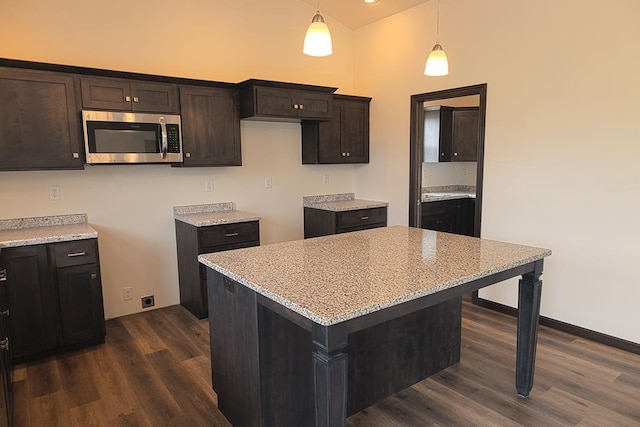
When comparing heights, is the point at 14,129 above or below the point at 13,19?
below

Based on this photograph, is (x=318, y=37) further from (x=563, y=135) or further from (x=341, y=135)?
(x=341, y=135)

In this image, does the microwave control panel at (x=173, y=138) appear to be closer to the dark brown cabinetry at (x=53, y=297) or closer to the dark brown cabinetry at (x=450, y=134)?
the dark brown cabinetry at (x=53, y=297)

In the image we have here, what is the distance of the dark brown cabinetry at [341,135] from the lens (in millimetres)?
4652

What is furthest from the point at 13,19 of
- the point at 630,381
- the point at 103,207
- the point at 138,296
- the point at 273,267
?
the point at 630,381

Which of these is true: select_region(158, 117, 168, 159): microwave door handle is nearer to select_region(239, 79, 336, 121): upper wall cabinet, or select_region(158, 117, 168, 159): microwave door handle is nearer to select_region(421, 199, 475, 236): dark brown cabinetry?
select_region(239, 79, 336, 121): upper wall cabinet

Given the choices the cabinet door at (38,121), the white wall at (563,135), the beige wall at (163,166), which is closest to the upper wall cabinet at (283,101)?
the beige wall at (163,166)

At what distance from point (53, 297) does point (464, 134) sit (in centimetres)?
502

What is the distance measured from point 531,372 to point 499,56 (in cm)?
265

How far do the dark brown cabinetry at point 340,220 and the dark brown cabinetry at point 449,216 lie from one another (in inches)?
23.7

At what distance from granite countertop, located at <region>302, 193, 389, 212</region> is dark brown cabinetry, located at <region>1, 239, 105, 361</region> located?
235 cm

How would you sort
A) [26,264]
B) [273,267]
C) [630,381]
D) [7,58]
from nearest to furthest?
[273,267], [630,381], [26,264], [7,58]

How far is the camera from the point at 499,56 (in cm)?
365

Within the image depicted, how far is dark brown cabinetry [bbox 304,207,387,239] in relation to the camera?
4.52 metres

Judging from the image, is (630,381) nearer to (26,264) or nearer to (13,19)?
(26,264)
